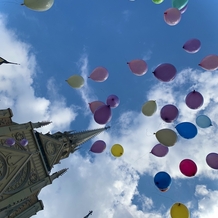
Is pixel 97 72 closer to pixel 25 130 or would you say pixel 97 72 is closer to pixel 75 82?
pixel 75 82

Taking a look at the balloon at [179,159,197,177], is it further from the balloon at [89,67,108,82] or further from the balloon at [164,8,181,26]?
the balloon at [164,8,181,26]

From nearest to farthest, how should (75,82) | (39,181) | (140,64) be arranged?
(140,64)
(75,82)
(39,181)

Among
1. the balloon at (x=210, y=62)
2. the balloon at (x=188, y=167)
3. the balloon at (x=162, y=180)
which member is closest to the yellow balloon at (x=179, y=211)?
the balloon at (x=162, y=180)

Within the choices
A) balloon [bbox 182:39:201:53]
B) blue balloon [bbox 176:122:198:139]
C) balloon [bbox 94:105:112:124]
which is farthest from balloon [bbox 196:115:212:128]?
balloon [bbox 94:105:112:124]

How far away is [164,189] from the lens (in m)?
14.0

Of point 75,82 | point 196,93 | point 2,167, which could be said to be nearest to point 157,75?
point 196,93

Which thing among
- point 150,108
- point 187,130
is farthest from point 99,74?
point 187,130

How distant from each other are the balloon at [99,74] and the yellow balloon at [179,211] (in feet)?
32.8

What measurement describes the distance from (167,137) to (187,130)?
1.35 metres

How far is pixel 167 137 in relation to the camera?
46.5 ft

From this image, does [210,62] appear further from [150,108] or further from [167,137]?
[167,137]

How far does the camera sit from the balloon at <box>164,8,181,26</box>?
14373 millimetres

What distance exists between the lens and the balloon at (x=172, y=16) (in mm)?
14373

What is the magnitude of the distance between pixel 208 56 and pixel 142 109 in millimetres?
5791
